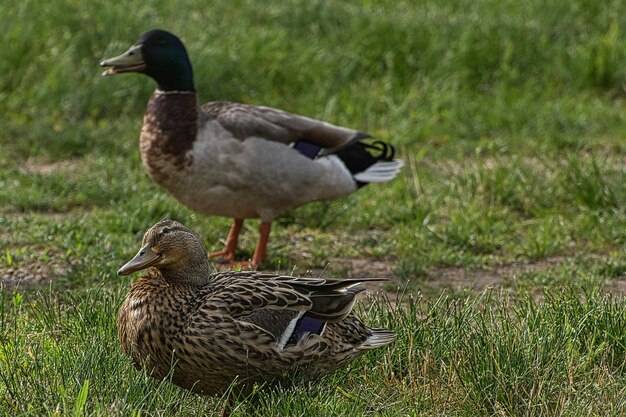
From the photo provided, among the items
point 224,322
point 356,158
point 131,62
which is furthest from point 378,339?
point 131,62

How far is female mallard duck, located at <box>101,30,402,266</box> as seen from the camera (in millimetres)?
7023

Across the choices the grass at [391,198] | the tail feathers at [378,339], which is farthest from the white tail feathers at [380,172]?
the tail feathers at [378,339]

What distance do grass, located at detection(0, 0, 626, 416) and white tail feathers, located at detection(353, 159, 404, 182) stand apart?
30 cm

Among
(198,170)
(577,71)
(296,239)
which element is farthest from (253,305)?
(577,71)

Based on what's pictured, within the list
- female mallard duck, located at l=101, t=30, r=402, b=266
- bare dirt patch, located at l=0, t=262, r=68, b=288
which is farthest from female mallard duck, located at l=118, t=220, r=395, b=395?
female mallard duck, located at l=101, t=30, r=402, b=266

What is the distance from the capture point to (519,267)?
23.5 ft

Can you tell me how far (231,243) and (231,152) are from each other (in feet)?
1.93

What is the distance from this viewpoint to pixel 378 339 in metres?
4.76

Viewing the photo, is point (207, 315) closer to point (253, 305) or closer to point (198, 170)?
point (253, 305)

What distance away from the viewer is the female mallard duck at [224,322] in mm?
4441

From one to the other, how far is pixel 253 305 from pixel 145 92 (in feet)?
17.7

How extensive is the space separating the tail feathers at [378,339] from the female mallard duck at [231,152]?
7.10 feet

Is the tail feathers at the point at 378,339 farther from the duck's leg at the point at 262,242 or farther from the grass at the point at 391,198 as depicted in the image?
the duck's leg at the point at 262,242

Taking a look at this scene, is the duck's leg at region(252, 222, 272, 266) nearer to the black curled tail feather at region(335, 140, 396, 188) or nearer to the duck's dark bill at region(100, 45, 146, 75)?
the black curled tail feather at region(335, 140, 396, 188)
